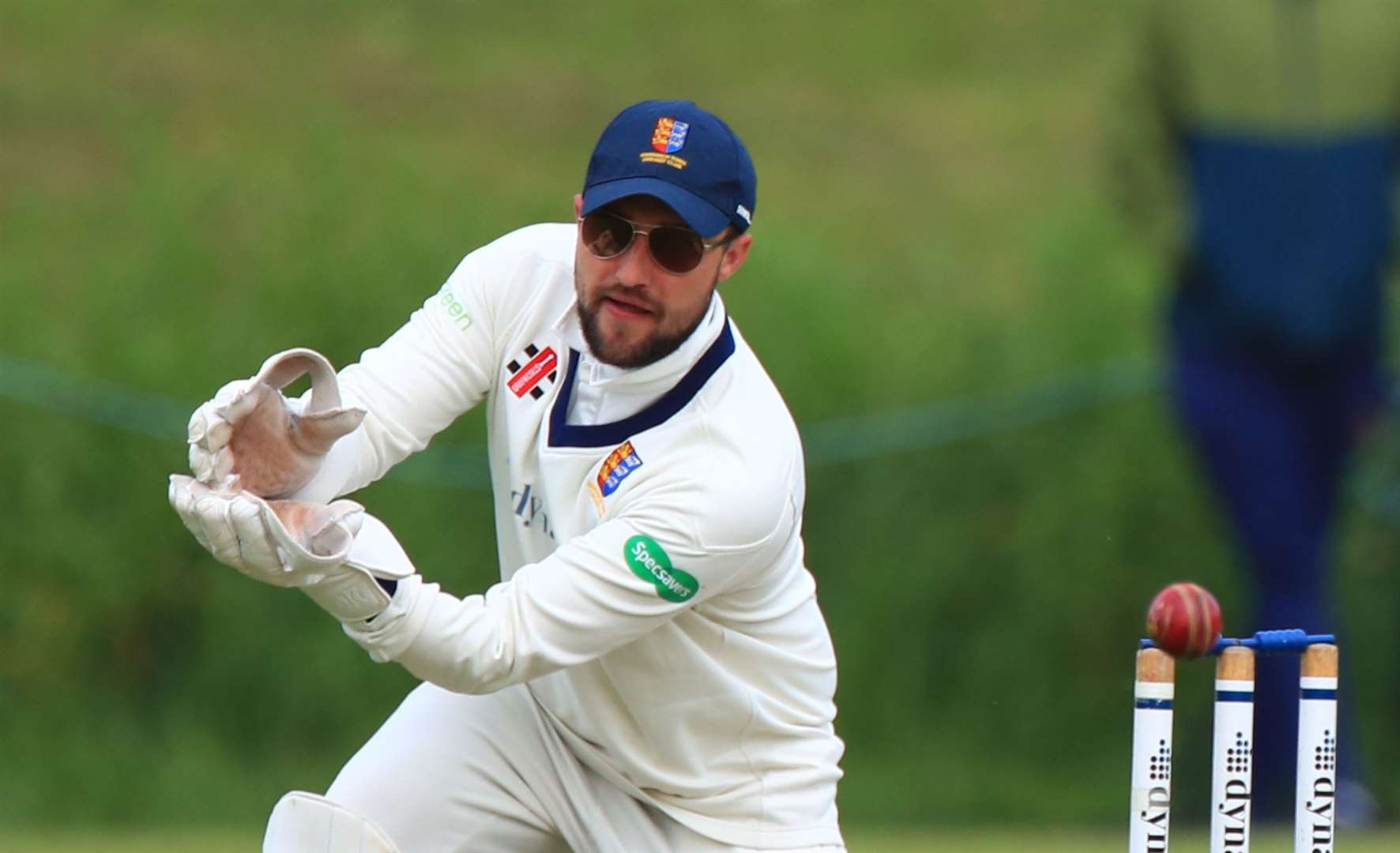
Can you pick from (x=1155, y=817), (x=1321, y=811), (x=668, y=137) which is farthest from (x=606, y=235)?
(x=1321, y=811)

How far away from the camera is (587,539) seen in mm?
3928

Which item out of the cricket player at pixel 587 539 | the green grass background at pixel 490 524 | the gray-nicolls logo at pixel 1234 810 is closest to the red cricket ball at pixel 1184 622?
the gray-nicolls logo at pixel 1234 810

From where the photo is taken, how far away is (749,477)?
4.00 m

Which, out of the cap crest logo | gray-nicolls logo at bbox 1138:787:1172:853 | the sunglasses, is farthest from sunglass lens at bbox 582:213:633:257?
gray-nicolls logo at bbox 1138:787:1172:853

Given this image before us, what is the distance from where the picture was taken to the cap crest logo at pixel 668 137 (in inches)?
157

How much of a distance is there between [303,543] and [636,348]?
0.69 metres

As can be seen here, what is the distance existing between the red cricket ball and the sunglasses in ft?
2.99

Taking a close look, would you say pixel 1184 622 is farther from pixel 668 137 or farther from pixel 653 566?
pixel 668 137

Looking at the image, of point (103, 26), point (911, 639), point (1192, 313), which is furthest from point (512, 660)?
point (103, 26)

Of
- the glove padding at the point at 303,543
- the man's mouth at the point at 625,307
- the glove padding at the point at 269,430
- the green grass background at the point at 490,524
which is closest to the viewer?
the glove padding at the point at 303,543

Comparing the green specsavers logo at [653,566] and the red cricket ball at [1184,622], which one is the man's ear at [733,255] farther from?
the red cricket ball at [1184,622]

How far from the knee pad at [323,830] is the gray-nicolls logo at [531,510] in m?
0.56

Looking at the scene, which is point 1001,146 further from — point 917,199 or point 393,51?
point 393,51

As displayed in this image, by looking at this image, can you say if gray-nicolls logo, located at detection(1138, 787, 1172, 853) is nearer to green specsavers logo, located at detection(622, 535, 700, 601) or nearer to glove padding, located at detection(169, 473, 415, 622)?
green specsavers logo, located at detection(622, 535, 700, 601)
